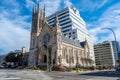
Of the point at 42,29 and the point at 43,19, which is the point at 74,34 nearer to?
the point at 43,19

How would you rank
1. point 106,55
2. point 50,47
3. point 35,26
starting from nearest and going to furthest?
1. point 50,47
2. point 35,26
3. point 106,55

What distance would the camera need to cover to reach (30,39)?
75438 millimetres

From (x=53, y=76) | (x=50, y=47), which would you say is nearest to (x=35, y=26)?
(x=50, y=47)

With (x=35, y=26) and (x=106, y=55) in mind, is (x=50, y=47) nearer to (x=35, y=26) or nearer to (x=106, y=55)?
(x=35, y=26)

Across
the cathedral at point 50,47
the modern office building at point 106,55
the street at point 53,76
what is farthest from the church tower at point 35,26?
the modern office building at point 106,55

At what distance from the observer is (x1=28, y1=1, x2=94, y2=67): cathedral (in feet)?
195

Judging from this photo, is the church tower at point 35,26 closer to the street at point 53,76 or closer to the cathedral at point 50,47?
the cathedral at point 50,47

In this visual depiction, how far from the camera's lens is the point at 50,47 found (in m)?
62.7

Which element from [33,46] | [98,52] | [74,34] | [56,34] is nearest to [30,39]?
[33,46]

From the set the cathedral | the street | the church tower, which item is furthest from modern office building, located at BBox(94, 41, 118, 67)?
the street

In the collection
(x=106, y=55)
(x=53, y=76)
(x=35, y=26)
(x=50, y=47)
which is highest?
(x=35, y=26)

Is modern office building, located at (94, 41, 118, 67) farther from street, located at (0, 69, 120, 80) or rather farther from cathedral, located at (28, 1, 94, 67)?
street, located at (0, 69, 120, 80)

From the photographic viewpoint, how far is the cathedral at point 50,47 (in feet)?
195

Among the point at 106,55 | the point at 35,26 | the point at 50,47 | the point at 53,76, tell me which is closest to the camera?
the point at 53,76
